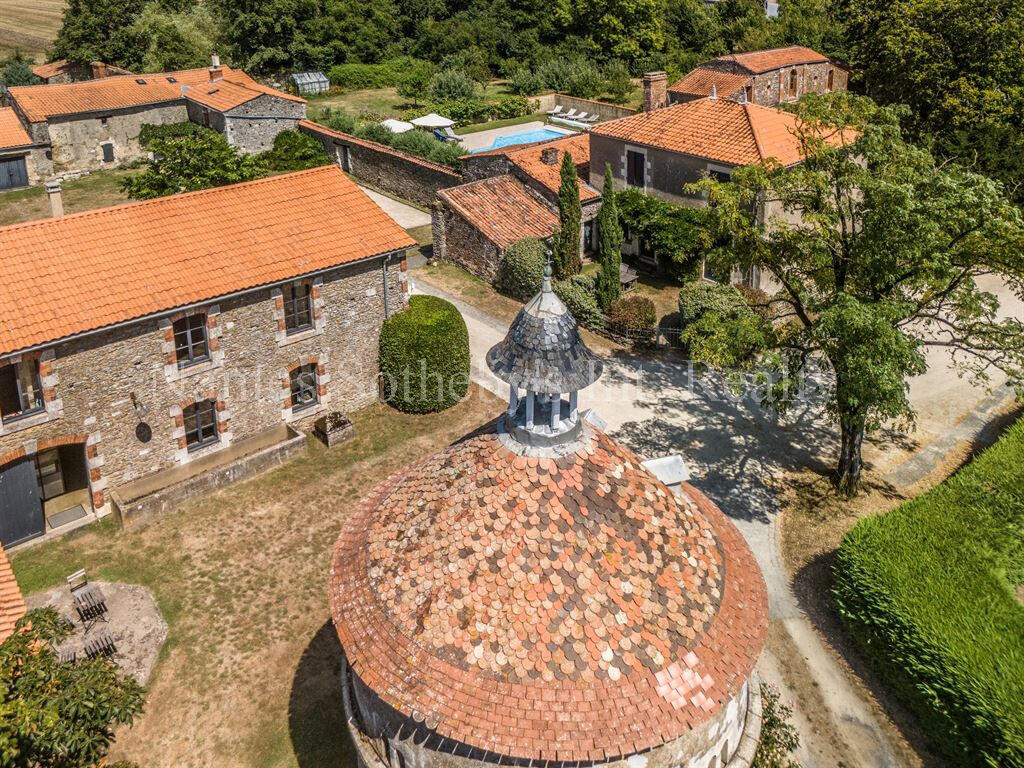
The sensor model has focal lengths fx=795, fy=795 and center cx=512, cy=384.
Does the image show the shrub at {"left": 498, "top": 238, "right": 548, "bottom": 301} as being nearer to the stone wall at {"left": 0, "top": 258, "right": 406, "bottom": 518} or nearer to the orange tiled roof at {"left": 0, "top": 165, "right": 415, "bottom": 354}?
the stone wall at {"left": 0, "top": 258, "right": 406, "bottom": 518}

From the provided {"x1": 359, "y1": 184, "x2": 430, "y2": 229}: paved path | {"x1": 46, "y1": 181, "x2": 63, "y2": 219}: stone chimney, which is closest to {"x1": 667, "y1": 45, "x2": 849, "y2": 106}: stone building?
{"x1": 359, "y1": 184, "x2": 430, "y2": 229}: paved path

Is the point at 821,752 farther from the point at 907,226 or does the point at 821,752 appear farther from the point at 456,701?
the point at 907,226

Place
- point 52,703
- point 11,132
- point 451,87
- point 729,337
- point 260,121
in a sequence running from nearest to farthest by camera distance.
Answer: point 52,703 → point 729,337 → point 11,132 → point 260,121 → point 451,87

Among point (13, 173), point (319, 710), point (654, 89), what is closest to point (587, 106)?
point (654, 89)

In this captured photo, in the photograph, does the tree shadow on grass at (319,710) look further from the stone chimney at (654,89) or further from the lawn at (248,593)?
the stone chimney at (654,89)

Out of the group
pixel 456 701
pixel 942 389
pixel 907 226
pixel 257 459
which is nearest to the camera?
pixel 456 701

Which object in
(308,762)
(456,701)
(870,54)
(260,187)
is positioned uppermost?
(870,54)

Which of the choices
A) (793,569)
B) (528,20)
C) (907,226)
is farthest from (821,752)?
(528,20)

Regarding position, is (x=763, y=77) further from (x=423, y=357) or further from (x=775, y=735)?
(x=775, y=735)

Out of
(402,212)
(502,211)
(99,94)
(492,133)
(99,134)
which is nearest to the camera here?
(502,211)
